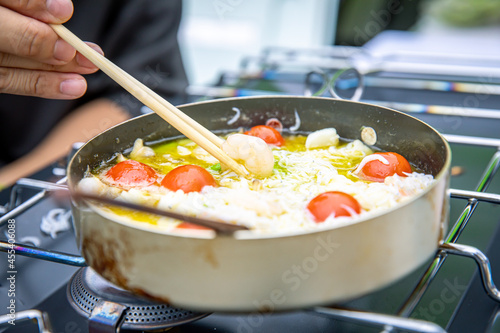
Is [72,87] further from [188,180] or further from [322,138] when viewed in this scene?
[322,138]

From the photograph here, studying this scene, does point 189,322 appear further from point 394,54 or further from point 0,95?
point 394,54

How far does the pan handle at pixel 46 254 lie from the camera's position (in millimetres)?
915

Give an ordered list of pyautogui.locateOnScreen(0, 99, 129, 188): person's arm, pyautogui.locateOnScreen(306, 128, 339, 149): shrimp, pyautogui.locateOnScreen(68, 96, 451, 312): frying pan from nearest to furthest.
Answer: pyautogui.locateOnScreen(68, 96, 451, 312): frying pan < pyautogui.locateOnScreen(306, 128, 339, 149): shrimp < pyautogui.locateOnScreen(0, 99, 129, 188): person's arm

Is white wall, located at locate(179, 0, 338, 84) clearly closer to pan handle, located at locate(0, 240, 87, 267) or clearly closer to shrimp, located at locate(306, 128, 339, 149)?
shrimp, located at locate(306, 128, 339, 149)

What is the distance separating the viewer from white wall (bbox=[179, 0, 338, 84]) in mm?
4184

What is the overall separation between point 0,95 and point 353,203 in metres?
1.70

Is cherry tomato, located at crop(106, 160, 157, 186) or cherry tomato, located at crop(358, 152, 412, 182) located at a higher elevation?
cherry tomato, located at crop(358, 152, 412, 182)

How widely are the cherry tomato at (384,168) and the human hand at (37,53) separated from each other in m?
0.76

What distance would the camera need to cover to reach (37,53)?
1130 mm

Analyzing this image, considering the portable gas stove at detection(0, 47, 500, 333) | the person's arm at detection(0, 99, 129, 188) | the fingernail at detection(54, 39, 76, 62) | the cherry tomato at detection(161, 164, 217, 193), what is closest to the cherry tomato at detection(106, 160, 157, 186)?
the cherry tomato at detection(161, 164, 217, 193)

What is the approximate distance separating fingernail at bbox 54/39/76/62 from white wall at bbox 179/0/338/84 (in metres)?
2.95

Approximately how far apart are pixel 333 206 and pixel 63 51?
768mm

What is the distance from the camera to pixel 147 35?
7.44ft

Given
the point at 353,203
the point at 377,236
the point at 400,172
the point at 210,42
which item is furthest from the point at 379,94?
the point at 210,42
